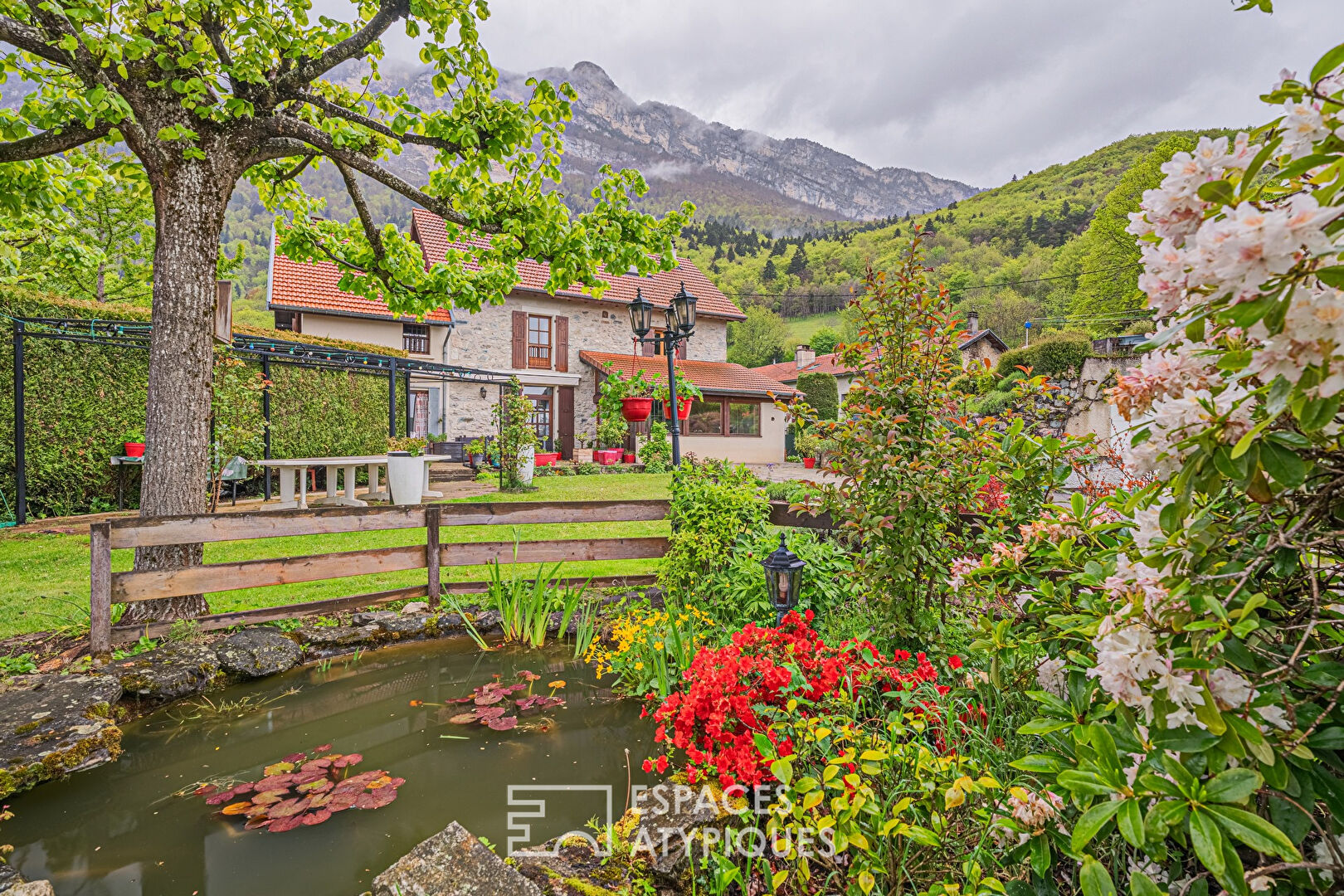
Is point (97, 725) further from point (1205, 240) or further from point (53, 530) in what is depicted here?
point (53, 530)

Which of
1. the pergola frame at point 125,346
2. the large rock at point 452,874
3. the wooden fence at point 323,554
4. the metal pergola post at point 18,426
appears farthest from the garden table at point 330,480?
the large rock at point 452,874

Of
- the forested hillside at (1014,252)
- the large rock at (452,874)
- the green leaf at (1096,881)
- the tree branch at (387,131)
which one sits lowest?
the large rock at (452,874)

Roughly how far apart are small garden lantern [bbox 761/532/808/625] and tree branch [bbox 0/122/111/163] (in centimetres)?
515

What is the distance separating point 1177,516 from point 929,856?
1363mm

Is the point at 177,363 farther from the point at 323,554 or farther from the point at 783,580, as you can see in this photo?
the point at 783,580

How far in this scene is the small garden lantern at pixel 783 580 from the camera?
2787mm

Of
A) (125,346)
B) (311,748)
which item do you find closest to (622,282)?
(125,346)

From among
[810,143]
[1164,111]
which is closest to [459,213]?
[1164,111]

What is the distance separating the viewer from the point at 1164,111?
71688 mm

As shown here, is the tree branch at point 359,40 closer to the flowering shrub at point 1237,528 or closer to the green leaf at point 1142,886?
the flowering shrub at point 1237,528

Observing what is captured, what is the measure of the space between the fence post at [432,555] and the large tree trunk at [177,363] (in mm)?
1448

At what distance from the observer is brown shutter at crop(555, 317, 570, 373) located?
17.2m

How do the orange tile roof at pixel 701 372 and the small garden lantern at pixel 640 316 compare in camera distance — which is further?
the orange tile roof at pixel 701 372

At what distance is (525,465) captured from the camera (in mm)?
10586
